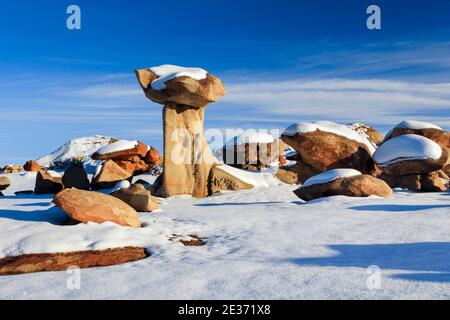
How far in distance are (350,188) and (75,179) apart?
10.0 metres

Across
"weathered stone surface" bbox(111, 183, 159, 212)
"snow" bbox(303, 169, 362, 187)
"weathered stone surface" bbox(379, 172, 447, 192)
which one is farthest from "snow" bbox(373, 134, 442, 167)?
"weathered stone surface" bbox(111, 183, 159, 212)

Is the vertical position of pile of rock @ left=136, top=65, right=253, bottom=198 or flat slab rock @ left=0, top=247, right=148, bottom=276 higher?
pile of rock @ left=136, top=65, right=253, bottom=198

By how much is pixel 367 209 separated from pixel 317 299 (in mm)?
4573

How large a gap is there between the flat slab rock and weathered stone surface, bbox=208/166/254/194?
7.95 meters

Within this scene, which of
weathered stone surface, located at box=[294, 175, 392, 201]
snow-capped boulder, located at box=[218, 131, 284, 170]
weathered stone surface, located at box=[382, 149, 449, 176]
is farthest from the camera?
snow-capped boulder, located at box=[218, 131, 284, 170]

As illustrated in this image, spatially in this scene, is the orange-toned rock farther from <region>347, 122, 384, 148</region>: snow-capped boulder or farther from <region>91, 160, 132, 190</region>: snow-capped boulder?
<region>347, 122, 384, 148</region>: snow-capped boulder

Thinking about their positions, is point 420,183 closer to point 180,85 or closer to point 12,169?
point 180,85

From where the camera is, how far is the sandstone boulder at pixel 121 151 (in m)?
20.2

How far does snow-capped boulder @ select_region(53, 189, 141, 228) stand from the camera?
21.6 ft

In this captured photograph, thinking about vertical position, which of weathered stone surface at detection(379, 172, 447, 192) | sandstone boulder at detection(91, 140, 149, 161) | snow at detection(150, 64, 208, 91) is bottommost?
weathered stone surface at detection(379, 172, 447, 192)

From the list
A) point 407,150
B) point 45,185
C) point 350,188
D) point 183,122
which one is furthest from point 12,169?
point 350,188

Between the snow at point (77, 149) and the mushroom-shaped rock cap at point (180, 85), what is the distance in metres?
17.4

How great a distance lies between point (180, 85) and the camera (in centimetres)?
1202

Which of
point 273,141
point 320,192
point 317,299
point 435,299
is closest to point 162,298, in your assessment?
point 317,299
